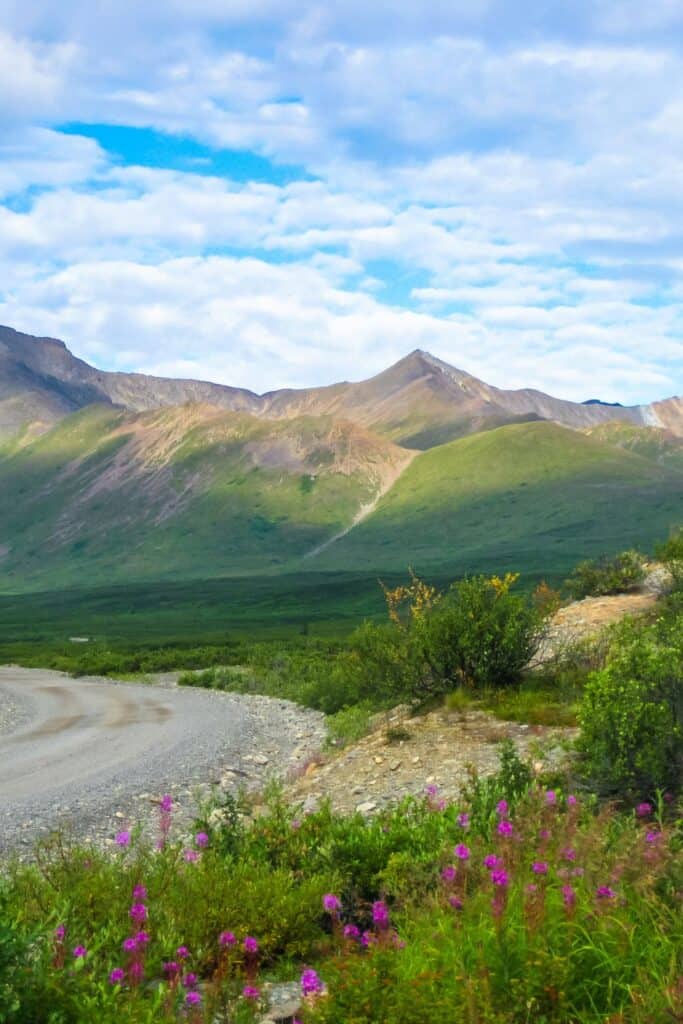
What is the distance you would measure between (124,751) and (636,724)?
1881 centimetres

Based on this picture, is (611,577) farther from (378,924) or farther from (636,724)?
(378,924)

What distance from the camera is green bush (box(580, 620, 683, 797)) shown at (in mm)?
11977

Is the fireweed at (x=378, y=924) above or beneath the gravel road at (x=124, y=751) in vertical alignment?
above

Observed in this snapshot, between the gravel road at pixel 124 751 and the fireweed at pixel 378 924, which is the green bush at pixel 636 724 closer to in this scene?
the fireweed at pixel 378 924

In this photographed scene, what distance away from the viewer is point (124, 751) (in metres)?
27.8

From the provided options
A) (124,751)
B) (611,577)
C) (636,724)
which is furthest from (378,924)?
(611,577)

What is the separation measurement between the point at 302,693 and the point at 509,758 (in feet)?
114

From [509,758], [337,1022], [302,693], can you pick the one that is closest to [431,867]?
[509,758]

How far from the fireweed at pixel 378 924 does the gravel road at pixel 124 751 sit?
2.34 metres

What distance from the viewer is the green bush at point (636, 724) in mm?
11977

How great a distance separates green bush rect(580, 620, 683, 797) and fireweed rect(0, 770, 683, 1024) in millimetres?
1968

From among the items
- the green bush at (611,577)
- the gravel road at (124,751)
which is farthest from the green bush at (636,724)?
the green bush at (611,577)

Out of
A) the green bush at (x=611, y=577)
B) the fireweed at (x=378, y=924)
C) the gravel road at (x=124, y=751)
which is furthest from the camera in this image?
the green bush at (x=611, y=577)

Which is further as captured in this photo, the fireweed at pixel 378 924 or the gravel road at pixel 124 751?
the gravel road at pixel 124 751
